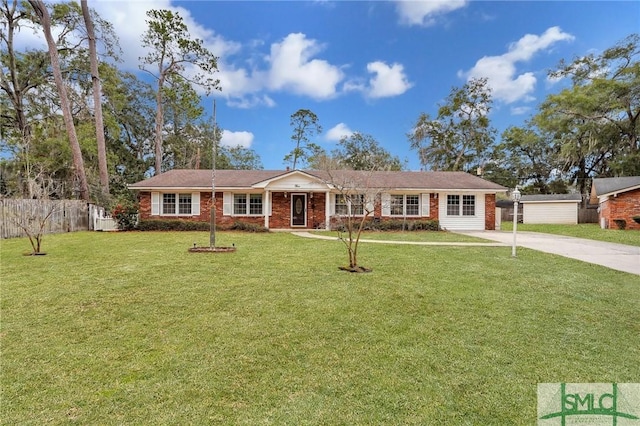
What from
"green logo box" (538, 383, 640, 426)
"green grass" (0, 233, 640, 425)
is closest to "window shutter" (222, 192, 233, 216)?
"green grass" (0, 233, 640, 425)

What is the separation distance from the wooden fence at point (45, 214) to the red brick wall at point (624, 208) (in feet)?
91.5

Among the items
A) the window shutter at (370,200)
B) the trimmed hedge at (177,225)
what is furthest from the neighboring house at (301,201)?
the window shutter at (370,200)

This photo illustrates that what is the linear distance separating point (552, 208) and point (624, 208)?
8.13 metres

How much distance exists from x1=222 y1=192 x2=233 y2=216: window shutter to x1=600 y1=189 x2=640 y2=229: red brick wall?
72.7 feet

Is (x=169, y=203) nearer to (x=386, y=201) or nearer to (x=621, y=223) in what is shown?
(x=386, y=201)

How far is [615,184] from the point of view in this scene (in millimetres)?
20859

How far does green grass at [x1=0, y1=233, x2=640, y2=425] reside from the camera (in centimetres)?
252

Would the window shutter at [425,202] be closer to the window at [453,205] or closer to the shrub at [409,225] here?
the shrub at [409,225]

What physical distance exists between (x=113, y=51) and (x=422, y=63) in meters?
20.8

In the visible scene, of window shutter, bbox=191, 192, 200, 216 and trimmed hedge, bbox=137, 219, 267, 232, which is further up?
window shutter, bbox=191, 192, 200, 216

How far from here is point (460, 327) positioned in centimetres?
409

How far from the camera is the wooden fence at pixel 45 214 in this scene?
12.9 m

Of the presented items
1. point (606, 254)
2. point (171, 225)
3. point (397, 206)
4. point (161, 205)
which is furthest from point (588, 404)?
point (161, 205)

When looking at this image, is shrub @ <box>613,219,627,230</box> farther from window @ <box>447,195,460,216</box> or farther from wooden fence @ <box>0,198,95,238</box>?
wooden fence @ <box>0,198,95,238</box>
